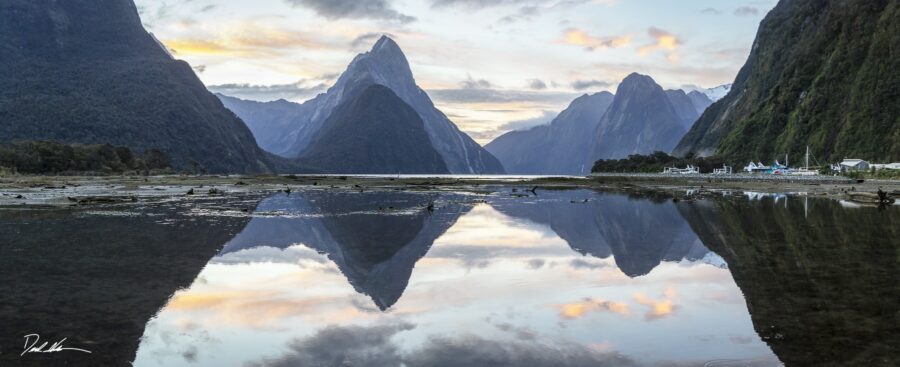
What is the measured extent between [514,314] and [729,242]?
57.3 ft

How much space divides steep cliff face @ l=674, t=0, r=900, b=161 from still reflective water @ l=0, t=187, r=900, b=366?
430 feet

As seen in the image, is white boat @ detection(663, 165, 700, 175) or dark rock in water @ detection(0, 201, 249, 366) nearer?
dark rock in water @ detection(0, 201, 249, 366)

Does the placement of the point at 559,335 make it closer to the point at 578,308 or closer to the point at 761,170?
the point at 578,308

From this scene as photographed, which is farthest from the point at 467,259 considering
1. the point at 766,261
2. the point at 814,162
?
the point at 814,162

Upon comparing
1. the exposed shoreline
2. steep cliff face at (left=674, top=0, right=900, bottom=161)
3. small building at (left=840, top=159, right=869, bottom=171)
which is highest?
steep cliff face at (left=674, top=0, right=900, bottom=161)

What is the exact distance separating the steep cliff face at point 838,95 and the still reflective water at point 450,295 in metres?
131

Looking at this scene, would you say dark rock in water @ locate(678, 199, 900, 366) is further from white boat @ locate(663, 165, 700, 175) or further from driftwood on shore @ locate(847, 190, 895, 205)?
white boat @ locate(663, 165, 700, 175)

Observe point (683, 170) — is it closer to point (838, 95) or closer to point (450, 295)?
point (838, 95)

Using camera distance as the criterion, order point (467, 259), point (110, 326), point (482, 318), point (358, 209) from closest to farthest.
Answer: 1. point (110, 326)
2. point (482, 318)
3. point (467, 259)
4. point (358, 209)

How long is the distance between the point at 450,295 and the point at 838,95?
172623 millimetres

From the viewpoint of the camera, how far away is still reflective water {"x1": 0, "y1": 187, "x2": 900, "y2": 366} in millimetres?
10922

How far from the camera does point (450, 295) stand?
1653cm

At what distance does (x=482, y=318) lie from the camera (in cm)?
1369

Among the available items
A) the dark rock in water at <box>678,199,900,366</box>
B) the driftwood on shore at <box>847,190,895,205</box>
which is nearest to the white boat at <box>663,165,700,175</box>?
the driftwood on shore at <box>847,190,895,205</box>
